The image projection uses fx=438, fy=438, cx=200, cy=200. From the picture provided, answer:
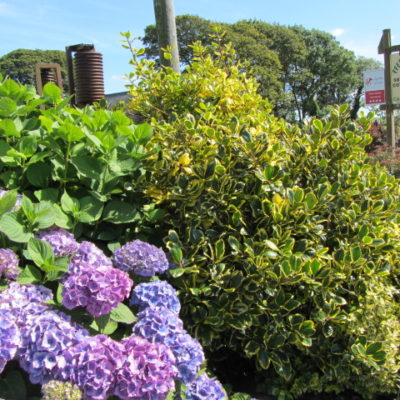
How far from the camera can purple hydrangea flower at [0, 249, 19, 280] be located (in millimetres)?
1699

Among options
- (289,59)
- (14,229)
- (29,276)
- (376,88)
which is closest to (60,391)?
(29,276)

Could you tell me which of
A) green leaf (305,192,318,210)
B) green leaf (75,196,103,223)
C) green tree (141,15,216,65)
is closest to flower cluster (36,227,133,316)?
green leaf (75,196,103,223)

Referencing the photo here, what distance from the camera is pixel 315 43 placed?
1581 inches

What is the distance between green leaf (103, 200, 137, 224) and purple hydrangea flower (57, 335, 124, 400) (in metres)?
0.81

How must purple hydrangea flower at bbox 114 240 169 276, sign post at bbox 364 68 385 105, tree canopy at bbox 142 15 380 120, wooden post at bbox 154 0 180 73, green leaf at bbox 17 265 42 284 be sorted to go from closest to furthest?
green leaf at bbox 17 265 42 284 < purple hydrangea flower at bbox 114 240 169 276 < wooden post at bbox 154 0 180 73 < sign post at bbox 364 68 385 105 < tree canopy at bbox 142 15 380 120

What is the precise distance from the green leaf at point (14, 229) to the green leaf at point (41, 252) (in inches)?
4.4

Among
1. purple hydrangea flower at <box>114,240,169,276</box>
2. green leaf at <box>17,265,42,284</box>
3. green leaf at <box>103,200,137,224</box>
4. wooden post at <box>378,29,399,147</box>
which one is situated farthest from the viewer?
wooden post at <box>378,29,399,147</box>

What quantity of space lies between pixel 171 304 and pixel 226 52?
103 inches

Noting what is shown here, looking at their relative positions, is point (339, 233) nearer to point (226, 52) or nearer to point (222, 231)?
point (222, 231)

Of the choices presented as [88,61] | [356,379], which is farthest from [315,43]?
[356,379]

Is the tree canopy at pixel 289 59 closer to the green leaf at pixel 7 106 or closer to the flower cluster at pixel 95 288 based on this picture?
the green leaf at pixel 7 106

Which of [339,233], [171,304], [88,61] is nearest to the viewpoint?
[171,304]

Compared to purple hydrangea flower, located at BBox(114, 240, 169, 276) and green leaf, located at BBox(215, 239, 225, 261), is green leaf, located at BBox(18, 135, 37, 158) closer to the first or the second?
purple hydrangea flower, located at BBox(114, 240, 169, 276)

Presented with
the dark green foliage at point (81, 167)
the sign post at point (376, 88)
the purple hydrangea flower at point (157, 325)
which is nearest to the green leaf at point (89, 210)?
the dark green foliage at point (81, 167)
